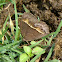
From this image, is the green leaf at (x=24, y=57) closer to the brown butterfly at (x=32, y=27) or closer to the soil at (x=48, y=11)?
the brown butterfly at (x=32, y=27)

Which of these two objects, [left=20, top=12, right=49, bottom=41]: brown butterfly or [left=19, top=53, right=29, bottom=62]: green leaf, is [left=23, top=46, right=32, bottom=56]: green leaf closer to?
[left=19, top=53, right=29, bottom=62]: green leaf

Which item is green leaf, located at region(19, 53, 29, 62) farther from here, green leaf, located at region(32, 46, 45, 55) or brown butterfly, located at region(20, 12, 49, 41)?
brown butterfly, located at region(20, 12, 49, 41)

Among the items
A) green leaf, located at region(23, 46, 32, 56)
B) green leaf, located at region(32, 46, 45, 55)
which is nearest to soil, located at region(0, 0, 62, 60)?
green leaf, located at region(32, 46, 45, 55)

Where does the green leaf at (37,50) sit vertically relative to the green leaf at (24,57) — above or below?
above

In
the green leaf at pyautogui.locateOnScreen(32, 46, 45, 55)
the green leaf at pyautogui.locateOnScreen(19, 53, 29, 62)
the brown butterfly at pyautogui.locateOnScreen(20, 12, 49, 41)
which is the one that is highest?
the brown butterfly at pyautogui.locateOnScreen(20, 12, 49, 41)

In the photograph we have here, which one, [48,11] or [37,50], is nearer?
[37,50]

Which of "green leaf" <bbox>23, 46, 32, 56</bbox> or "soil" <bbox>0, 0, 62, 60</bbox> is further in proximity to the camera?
"soil" <bbox>0, 0, 62, 60</bbox>

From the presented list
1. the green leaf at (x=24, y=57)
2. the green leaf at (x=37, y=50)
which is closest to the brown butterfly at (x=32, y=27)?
the green leaf at (x=37, y=50)

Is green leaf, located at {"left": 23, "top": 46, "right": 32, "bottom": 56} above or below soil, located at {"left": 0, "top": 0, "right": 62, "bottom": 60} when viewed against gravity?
below

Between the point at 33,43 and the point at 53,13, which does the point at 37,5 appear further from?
the point at 33,43

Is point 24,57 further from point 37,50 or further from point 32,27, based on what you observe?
point 32,27

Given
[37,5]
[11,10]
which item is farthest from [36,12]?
[11,10]

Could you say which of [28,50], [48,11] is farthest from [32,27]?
[48,11]
